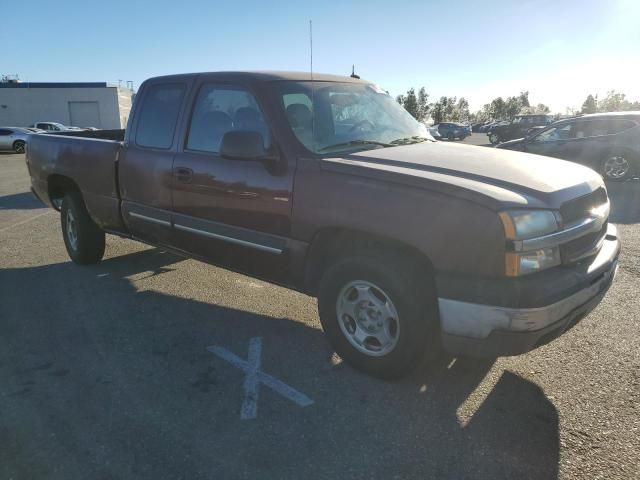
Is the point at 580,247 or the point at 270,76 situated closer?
the point at 580,247

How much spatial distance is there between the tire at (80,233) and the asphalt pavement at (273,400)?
105 centimetres

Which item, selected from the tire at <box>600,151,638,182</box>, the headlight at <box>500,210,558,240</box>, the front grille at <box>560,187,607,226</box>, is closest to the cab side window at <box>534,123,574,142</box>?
the tire at <box>600,151,638,182</box>

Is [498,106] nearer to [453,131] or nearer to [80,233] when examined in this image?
[453,131]

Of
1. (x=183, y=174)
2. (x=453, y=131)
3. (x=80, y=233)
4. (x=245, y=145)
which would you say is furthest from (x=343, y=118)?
(x=453, y=131)

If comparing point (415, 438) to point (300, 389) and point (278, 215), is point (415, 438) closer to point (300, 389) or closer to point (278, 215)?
point (300, 389)

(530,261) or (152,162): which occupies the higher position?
(152,162)

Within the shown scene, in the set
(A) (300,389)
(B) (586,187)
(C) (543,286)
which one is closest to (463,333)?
(C) (543,286)

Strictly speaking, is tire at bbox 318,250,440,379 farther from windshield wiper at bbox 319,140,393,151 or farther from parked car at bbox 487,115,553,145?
parked car at bbox 487,115,553,145

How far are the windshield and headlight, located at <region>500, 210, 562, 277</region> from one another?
54.3 inches

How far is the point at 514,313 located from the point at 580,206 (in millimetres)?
969

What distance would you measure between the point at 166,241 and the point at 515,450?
3255 millimetres

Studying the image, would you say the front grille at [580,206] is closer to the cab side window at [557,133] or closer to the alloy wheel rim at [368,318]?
the alloy wheel rim at [368,318]

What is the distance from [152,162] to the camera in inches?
172

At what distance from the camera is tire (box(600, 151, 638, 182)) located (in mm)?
11109
